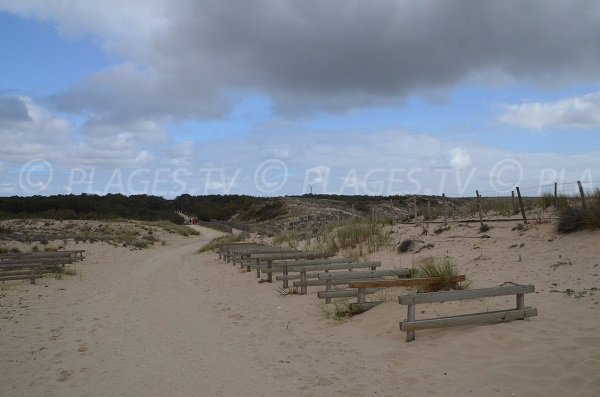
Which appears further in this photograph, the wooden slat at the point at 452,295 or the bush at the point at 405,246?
the bush at the point at 405,246

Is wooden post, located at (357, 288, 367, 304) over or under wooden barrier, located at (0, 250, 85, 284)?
over

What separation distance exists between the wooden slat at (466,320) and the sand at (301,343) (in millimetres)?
119

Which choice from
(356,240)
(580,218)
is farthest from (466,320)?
(356,240)

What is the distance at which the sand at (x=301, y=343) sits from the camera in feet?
18.2

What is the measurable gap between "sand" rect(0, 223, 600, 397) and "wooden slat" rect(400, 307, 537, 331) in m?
0.12

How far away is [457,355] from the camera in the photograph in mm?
6086

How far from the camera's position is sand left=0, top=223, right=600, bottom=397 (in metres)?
5.54

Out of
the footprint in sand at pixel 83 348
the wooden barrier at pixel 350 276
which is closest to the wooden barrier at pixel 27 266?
the footprint in sand at pixel 83 348

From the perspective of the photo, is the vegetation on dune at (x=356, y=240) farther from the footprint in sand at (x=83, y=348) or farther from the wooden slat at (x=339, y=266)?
the footprint in sand at (x=83, y=348)

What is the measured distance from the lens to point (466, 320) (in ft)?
22.7

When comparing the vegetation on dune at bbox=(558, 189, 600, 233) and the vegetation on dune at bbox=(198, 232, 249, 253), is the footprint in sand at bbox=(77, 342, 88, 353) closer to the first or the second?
the vegetation on dune at bbox=(558, 189, 600, 233)

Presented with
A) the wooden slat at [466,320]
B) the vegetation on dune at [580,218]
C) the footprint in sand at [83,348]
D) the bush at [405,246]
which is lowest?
the footprint in sand at [83,348]

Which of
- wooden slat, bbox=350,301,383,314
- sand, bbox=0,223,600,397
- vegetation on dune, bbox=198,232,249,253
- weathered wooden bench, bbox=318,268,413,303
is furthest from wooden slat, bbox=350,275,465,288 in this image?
vegetation on dune, bbox=198,232,249,253

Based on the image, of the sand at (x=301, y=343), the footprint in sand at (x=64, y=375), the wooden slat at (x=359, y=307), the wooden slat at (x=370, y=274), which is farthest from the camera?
the wooden slat at (x=370, y=274)
